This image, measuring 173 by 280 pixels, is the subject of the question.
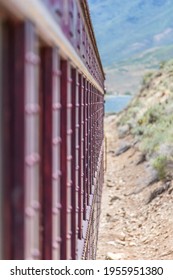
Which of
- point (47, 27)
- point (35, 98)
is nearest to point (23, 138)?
point (35, 98)

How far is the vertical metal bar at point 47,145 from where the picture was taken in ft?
15.5

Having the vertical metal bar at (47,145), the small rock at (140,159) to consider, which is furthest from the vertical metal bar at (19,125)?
the small rock at (140,159)

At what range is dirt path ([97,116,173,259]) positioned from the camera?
1612 cm

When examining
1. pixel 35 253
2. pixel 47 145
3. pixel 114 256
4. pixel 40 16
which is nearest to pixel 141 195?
pixel 114 256

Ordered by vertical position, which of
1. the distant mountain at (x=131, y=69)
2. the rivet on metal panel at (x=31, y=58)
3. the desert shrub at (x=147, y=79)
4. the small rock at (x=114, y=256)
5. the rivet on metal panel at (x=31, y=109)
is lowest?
the small rock at (x=114, y=256)

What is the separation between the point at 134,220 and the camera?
20016 millimetres

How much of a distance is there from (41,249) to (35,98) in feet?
4.56

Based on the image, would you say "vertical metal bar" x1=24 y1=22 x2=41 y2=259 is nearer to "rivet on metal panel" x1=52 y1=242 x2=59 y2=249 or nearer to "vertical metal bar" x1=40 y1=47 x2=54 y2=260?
"vertical metal bar" x1=40 y1=47 x2=54 y2=260

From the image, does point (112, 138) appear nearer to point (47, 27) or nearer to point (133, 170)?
point (133, 170)

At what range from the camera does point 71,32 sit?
6.98 meters

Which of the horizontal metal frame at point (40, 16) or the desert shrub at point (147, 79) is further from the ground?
the desert shrub at point (147, 79)

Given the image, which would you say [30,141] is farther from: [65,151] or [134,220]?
[134,220]

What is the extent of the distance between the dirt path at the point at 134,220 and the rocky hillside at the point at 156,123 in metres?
0.84

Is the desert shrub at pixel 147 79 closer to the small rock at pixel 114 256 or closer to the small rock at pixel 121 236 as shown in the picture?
the small rock at pixel 121 236
